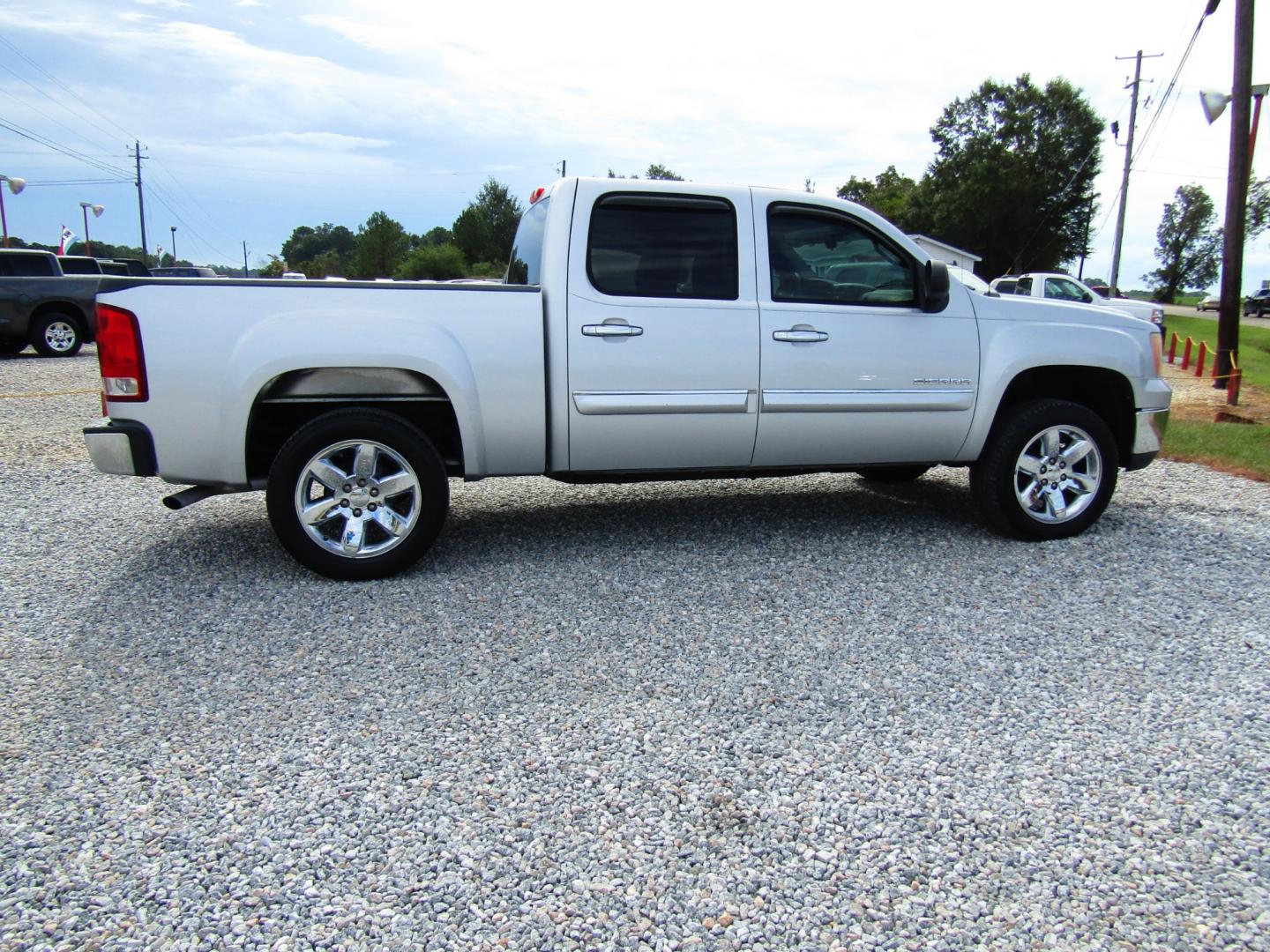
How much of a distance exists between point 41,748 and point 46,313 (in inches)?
668

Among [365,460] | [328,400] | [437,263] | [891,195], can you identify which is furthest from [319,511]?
[891,195]

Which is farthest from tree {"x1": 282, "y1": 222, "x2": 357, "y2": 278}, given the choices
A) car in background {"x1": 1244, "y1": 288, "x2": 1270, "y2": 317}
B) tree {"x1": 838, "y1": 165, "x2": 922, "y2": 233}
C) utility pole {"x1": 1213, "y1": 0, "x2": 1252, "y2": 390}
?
utility pole {"x1": 1213, "y1": 0, "x2": 1252, "y2": 390}

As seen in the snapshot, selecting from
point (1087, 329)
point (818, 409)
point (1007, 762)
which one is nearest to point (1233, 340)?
point (1087, 329)

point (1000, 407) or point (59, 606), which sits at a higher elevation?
point (1000, 407)

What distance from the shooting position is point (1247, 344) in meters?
31.6

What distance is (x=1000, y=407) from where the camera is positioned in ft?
17.8

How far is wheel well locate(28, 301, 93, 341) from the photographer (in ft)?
54.7

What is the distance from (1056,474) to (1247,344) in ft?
108

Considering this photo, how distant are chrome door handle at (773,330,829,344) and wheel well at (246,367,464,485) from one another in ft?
5.78

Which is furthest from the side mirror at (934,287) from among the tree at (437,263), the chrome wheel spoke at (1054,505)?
the tree at (437,263)

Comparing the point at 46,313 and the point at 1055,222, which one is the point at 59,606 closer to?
the point at 46,313

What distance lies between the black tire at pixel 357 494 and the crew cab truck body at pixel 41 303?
1446 cm

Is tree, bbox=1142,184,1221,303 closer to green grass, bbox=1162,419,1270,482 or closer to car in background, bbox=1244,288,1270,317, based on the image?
car in background, bbox=1244,288,1270,317

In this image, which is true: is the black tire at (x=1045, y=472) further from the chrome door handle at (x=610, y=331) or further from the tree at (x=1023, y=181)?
the tree at (x=1023, y=181)
